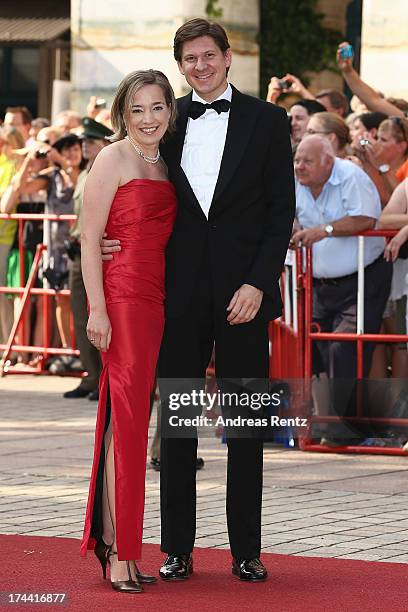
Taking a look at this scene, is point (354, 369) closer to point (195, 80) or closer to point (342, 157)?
point (342, 157)

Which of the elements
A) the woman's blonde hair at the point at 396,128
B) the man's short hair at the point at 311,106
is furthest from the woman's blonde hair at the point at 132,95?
the man's short hair at the point at 311,106

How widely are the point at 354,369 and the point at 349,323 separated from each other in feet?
0.98

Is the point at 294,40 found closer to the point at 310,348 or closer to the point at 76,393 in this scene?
the point at 76,393

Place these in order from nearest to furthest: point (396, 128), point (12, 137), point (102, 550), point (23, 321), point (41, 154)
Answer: point (102, 550) → point (396, 128) → point (41, 154) → point (23, 321) → point (12, 137)

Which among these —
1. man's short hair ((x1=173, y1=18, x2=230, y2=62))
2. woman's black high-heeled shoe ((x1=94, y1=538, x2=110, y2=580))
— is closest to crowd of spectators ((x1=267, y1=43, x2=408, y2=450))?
man's short hair ((x1=173, y1=18, x2=230, y2=62))

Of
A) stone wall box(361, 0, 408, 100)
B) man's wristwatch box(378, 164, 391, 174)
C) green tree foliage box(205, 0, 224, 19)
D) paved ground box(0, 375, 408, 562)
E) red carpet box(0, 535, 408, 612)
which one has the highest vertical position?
green tree foliage box(205, 0, 224, 19)

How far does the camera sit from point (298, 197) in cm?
1029

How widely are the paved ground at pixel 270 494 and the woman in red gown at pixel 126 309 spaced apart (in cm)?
94

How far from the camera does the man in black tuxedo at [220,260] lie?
20.4 feet

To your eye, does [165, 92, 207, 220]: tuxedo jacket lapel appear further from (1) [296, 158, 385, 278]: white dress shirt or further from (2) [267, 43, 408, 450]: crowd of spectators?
(1) [296, 158, 385, 278]: white dress shirt

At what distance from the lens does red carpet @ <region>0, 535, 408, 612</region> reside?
577 centimetres

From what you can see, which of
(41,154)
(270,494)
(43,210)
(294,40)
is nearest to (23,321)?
(43,210)

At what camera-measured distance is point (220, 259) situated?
245 inches

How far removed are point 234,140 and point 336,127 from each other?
455 centimetres
